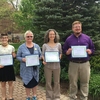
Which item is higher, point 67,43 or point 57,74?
point 67,43

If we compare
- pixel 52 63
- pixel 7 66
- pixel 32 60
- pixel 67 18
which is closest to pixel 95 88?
pixel 52 63

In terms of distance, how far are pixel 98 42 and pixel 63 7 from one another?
5.72ft

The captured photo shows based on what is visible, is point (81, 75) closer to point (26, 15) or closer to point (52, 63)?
point (52, 63)

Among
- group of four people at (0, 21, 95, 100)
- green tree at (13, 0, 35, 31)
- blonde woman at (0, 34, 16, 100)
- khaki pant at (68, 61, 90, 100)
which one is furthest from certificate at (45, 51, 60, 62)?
green tree at (13, 0, 35, 31)

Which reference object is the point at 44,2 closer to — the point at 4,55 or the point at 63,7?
the point at 63,7

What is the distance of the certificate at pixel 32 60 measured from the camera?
429 centimetres

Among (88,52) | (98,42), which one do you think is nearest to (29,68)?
(88,52)

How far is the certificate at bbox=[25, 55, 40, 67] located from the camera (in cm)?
429

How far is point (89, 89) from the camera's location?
16.3 ft

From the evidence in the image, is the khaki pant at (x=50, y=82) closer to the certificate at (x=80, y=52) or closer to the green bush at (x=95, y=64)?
the certificate at (x=80, y=52)

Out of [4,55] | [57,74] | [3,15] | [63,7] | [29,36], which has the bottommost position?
[57,74]

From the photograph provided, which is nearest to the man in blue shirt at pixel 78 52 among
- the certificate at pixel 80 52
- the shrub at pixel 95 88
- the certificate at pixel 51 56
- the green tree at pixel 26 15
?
the certificate at pixel 80 52

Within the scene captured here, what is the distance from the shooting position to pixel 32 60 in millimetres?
4316

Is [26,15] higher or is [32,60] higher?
[26,15]
